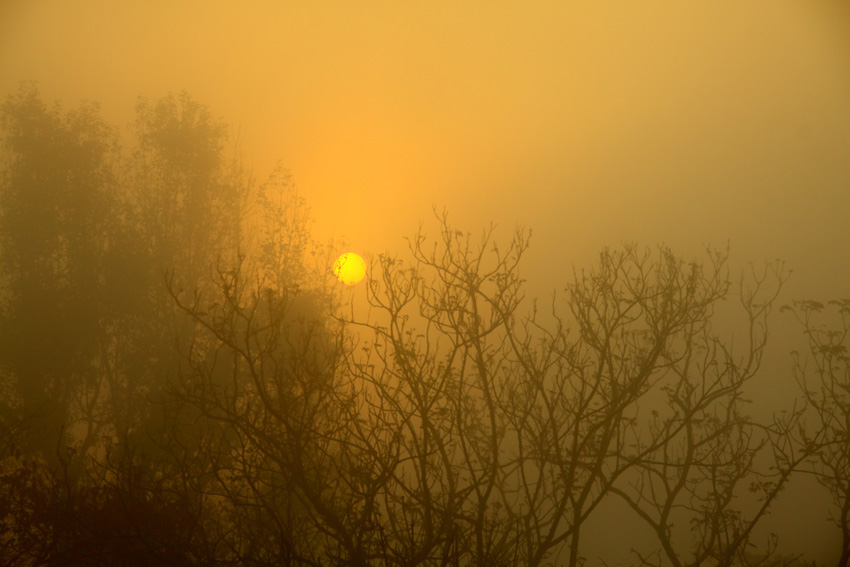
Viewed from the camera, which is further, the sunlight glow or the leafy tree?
A: the leafy tree

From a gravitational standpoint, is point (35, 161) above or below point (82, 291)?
above

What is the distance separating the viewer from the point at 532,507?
6.20m

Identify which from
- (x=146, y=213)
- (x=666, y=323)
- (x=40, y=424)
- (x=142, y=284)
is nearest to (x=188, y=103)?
(x=146, y=213)

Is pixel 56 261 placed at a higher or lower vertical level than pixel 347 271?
higher

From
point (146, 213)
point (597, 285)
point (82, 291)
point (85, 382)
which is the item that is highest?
point (146, 213)

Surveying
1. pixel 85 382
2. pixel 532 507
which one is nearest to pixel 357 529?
pixel 532 507

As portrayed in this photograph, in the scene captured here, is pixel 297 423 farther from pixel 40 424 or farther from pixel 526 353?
→ pixel 40 424

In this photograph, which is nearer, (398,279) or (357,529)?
(357,529)

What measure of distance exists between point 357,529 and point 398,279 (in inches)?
97.5

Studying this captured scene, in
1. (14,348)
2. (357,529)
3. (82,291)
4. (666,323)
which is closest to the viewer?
(357,529)

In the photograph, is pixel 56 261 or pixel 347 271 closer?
pixel 347 271

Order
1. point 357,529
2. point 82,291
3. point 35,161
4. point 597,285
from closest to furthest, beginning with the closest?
point 357,529, point 597,285, point 82,291, point 35,161

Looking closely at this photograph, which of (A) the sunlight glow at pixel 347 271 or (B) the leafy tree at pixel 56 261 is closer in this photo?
(A) the sunlight glow at pixel 347 271

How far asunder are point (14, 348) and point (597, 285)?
50.0 ft
